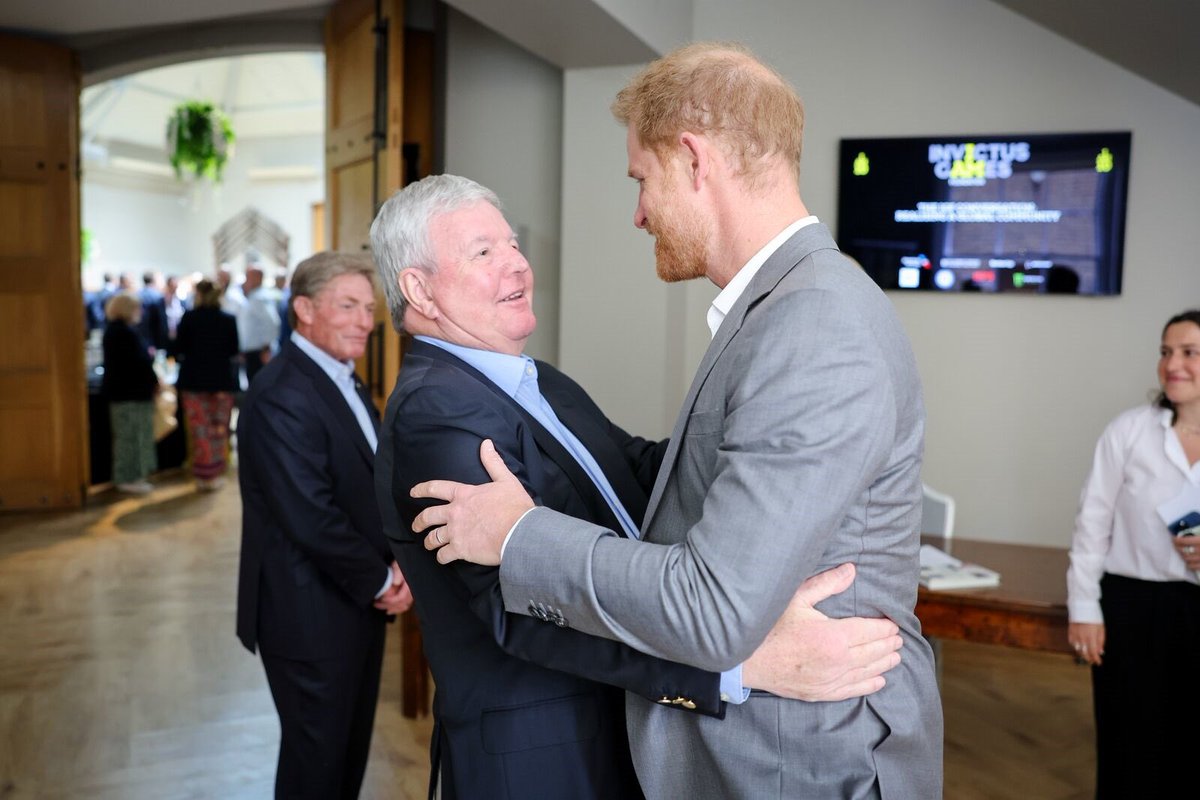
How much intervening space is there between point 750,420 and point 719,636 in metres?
0.24

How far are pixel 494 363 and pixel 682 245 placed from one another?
1.36 ft

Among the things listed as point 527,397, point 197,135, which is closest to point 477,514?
point 527,397

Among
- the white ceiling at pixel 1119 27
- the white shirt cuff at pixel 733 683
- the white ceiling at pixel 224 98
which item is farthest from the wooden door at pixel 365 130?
the white ceiling at pixel 224 98

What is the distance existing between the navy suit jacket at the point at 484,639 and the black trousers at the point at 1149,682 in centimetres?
199

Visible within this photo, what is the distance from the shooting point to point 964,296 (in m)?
4.93

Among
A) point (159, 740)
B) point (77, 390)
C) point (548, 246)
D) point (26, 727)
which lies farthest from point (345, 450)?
point (77, 390)

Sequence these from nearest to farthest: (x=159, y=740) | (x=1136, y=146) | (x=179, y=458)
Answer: (x=159, y=740), (x=1136, y=146), (x=179, y=458)

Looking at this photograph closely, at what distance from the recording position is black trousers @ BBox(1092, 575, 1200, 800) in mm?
2846

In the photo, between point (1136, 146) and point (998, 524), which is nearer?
point (1136, 146)

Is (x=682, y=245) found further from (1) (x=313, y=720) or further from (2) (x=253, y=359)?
(2) (x=253, y=359)

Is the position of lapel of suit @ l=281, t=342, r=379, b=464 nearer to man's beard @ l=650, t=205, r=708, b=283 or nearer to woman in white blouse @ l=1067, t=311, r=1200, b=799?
man's beard @ l=650, t=205, r=708, b=283

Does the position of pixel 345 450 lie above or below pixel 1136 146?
below

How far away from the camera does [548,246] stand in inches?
221

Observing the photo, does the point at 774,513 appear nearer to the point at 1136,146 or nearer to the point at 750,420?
the point at 750,420
